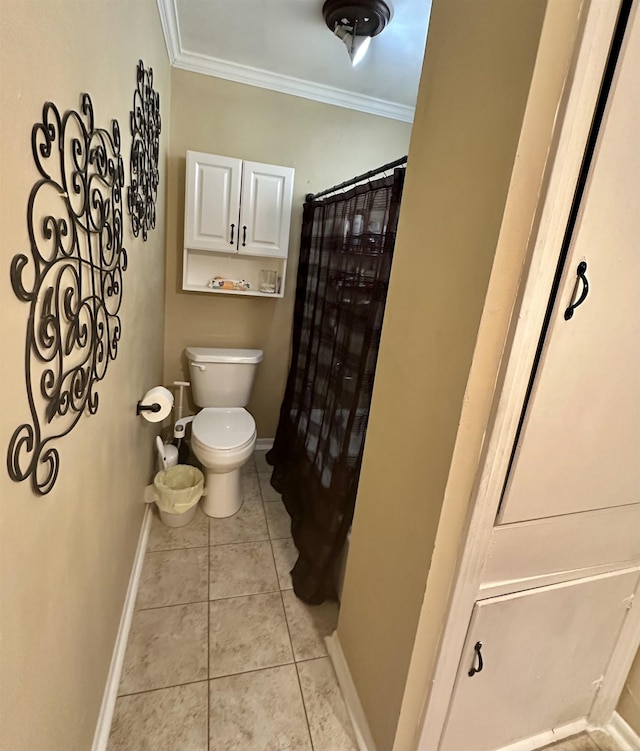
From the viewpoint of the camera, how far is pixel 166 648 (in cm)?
148

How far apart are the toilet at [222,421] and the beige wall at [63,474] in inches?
22.0

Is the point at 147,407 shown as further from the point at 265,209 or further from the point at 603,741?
the point at 603,741

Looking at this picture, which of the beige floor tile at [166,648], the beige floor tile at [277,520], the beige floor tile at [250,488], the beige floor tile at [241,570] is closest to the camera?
the beige floor tile at [166,648]

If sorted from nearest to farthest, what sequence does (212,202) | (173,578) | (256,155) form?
(173,578), (212,202), (256,155)

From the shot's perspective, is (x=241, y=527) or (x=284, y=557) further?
(x=241, y=527)

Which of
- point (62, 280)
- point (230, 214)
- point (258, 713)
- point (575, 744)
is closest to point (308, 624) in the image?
point (258, 713)

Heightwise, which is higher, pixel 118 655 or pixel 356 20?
pixel 356 20

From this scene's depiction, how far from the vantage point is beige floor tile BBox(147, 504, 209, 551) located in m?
1.98

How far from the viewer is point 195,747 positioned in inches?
47.1

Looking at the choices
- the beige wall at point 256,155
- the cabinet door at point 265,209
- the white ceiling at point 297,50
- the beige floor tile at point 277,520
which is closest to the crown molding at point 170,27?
the white ceiling at point 297,50

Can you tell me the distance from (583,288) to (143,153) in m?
1.51

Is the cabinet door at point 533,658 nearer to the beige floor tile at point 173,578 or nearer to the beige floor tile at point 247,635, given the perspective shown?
the beige floor tile at point 247,635

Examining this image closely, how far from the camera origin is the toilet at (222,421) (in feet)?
6.79

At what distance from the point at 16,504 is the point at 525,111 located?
40.4 inches
